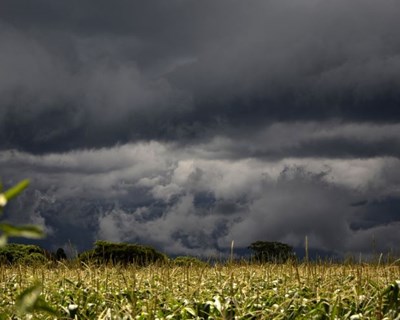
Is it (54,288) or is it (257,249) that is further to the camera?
(257,249)

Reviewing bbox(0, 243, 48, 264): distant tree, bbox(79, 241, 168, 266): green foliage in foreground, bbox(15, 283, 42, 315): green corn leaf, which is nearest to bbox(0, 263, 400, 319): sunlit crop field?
bbox(15, 283, 42, 315): green corn leaf

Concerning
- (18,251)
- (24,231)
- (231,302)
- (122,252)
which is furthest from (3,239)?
(18,251)

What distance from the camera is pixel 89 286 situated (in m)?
12.0

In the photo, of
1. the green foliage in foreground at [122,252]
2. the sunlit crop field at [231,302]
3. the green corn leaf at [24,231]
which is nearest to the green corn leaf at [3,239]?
the green corn leaf at [24,231]

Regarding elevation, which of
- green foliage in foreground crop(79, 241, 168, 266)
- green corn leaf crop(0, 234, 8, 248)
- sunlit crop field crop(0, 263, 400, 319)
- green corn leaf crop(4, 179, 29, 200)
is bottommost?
sunlit crop field crop(0, 263, 400, 319)

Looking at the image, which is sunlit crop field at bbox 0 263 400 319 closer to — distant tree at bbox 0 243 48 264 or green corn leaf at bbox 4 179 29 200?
green corn leaf at bbox 4 179 29 200

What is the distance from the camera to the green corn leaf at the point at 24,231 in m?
1.39

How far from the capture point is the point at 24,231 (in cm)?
139

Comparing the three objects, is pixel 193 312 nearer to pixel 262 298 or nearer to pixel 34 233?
pixel 262 298

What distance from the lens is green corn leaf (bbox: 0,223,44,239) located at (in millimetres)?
1392

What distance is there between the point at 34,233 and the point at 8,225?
109 millimetres

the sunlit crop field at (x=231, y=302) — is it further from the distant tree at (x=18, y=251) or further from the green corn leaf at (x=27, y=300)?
the distant tree at (x=18, y=251)

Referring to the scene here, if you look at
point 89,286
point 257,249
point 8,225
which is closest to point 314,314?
point 89,286

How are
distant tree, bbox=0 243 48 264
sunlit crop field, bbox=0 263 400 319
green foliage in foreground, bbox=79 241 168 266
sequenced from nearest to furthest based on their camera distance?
sunlit crop field, bbox=0 263 400 319, distant tree, bbox=0 243 48 264, green foliage in foreground, bbox=79 241 168 266
